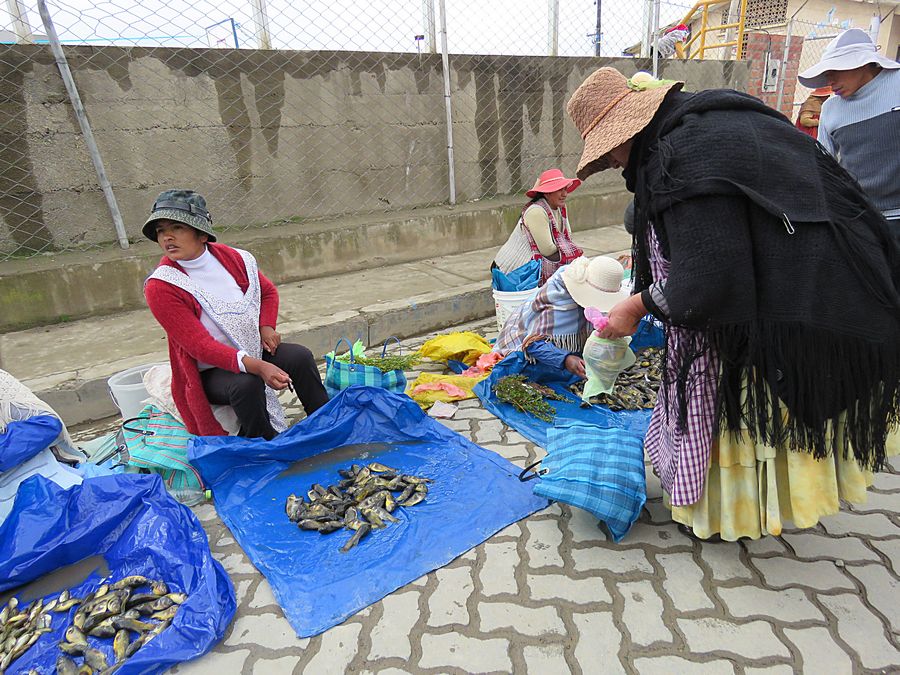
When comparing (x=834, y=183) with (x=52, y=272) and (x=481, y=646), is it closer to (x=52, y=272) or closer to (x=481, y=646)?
(x=481, y=646)

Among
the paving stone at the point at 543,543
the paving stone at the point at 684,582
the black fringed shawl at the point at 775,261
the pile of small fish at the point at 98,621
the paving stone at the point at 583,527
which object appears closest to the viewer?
the black fringed shawl at the point at 775,261

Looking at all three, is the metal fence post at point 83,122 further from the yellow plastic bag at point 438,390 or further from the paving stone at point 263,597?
the paving stone at point 263,597

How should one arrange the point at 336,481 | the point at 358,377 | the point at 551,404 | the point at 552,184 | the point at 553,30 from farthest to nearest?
1. the point at 553,30
2. the point at 552,184
3. the point at 551,404
4. the point at 358,377
5. the point at 336,481

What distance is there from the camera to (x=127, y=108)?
15.7ft

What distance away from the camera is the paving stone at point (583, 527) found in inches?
89.5

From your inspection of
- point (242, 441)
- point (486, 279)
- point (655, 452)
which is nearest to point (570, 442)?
point (655, 452)

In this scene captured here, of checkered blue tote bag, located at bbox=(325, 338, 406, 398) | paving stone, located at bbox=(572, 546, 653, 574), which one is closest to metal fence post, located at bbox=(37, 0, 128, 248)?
checkered blue tote bag, located at bbox=(325, 338, 406, 398)

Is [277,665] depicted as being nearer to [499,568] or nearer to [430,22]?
[499,568]

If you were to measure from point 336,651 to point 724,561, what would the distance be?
56.9 inches

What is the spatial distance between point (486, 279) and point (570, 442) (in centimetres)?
325

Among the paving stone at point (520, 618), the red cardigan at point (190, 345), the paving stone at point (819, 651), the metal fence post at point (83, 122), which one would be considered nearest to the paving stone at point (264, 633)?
the paving stone at point (520, 618)

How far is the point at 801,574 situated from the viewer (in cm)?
202

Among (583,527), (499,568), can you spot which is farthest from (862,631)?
(499,568)

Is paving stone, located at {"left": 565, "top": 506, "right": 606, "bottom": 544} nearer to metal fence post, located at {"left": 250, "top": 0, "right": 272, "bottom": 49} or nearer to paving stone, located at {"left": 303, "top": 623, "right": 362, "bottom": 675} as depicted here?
paving stone, located at {"left": 303, "top": 623, "right": 362, "bottom": 675}
